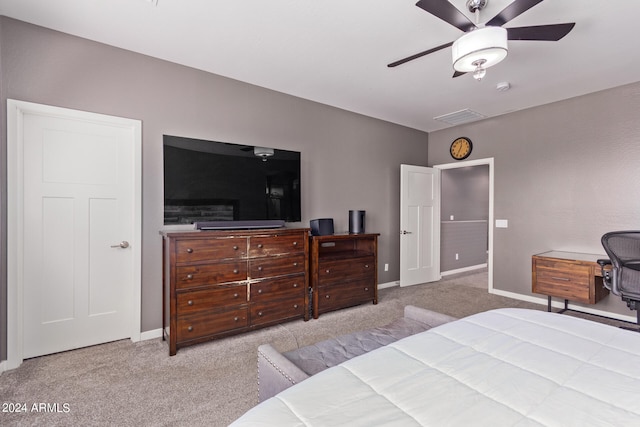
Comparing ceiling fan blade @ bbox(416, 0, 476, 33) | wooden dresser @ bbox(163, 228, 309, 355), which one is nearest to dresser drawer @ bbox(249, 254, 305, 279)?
wooden dresser @ bbox(163, 228, 309, 355)

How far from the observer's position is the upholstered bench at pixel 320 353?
1.32m

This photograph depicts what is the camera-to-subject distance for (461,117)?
462 centimetres

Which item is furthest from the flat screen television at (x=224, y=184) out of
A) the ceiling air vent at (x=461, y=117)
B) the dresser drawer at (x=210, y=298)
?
the ceiling air vent at (x=461, y=117)

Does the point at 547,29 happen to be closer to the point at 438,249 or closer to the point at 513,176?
the point at 513,176

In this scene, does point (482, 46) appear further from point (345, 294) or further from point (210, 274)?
point (345, 294)

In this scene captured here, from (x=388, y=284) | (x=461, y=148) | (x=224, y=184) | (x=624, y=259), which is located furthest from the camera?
(x=461, y=148)

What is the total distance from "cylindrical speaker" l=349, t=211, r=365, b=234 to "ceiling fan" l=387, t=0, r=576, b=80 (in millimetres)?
2231

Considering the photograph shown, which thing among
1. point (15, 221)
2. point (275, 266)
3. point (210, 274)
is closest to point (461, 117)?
point (275, 266)

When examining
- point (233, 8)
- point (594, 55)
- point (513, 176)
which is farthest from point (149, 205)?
point (513, 176)

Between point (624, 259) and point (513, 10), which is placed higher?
point (513, 10)

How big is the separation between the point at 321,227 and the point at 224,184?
4.09 ft

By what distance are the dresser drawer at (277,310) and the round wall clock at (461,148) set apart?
363 cm

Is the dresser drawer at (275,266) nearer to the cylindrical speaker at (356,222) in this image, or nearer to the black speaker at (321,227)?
the black speaker at (321,227)

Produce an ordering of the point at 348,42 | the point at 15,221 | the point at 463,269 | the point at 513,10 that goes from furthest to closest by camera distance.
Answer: the point at 463,269, the point at 348,42, the point at 15,221, the point at 513,10
